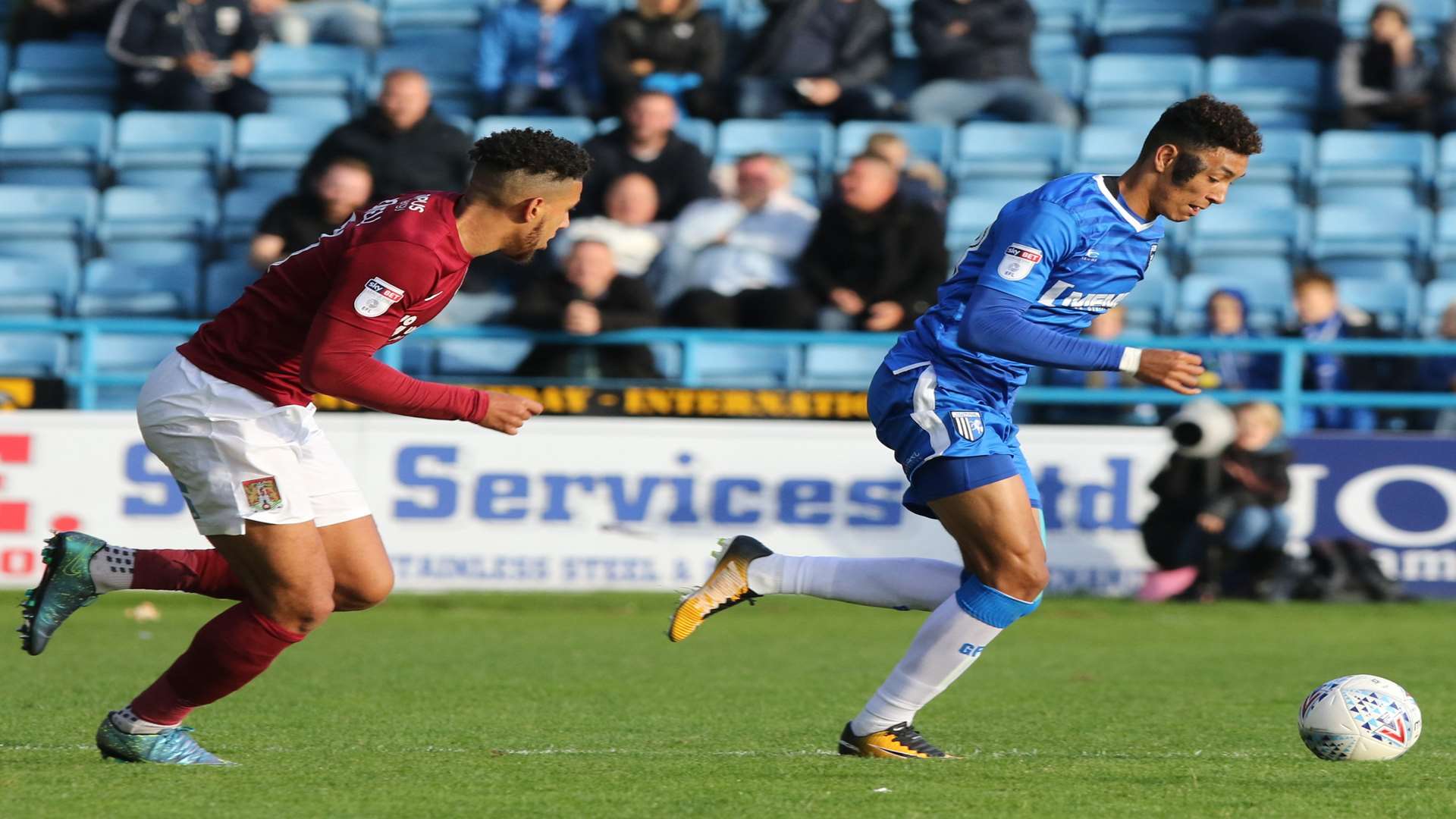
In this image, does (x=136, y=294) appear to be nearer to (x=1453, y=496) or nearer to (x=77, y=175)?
(x=77, y=175)

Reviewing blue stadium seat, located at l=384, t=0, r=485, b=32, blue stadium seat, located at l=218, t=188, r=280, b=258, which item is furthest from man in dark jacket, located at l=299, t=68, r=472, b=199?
blue stadium seat, located at l=384, t=0, r=485, b=32

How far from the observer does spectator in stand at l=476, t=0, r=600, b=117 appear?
14.0 metres

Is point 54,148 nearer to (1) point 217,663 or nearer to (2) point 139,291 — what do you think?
(2) point 139,291

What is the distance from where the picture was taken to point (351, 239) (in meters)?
5.14

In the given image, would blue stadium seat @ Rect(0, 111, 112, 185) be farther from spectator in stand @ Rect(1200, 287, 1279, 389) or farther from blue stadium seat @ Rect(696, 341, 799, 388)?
spectator in stand @ Rect(1200, 287, 1279, 389)

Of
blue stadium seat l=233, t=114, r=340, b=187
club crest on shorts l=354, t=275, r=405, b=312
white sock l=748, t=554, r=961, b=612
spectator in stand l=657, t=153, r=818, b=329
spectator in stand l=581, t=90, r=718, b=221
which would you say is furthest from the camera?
blue stadium seat l=233, t=114, r=340, b=187

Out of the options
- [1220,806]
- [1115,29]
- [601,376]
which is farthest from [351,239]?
[1115,29]

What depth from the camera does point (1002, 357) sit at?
5.44 metres

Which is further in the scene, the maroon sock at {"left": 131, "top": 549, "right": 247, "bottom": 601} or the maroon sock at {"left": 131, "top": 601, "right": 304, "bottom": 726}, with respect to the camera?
the maroon sock at {"left": 131, "top": 549, "right": 247, "bottom": 601}

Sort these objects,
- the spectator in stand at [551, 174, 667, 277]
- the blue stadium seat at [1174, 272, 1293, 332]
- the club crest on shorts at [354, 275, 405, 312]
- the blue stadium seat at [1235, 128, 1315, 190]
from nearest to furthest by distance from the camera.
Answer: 1. the club crest on shorts at [354, 275, 405, 312]
2. the spectator in stand at [551, 174, 667, 277]
3. the blue stadium seat at [1174, 272, 1293, 332]
4. the blue stadium seat at [1235, 128, 1315, 190]

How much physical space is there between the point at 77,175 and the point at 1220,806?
1176 centimetres

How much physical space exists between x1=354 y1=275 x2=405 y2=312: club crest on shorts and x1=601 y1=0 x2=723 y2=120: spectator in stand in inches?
340

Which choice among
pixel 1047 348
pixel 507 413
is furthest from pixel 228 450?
pixel 1047 348

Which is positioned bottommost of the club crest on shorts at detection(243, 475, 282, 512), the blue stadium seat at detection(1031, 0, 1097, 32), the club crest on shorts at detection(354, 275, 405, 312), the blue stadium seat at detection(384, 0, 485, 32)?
the club crest on shorts at detection(243, 475, 282, 512)
